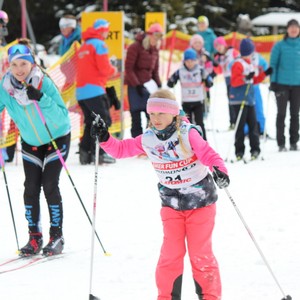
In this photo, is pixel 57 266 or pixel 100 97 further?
pixel 100 97

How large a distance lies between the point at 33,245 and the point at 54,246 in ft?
0.58

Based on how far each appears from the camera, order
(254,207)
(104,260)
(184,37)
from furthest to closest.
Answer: (184,37) < (254,207) < (104,260)

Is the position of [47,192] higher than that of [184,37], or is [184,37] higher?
[47,192]

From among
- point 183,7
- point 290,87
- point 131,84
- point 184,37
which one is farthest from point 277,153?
point 183,7

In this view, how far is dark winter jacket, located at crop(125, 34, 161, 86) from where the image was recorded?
9633 millimetres

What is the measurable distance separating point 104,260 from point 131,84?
492 centimetres

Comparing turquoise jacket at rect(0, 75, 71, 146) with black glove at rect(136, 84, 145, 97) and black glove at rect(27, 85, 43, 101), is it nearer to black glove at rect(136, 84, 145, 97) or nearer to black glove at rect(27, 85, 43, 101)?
black glove at rect(27, 85, 43, 101)

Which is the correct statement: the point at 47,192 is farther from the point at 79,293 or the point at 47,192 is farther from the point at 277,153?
the point at 277,153

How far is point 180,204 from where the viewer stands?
395 cm

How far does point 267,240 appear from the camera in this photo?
5.55 metres

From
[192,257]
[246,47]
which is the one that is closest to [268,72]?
[246,47]

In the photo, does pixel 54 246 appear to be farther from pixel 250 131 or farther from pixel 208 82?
pixel 208 82

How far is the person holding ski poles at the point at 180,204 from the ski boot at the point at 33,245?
5.11 feet

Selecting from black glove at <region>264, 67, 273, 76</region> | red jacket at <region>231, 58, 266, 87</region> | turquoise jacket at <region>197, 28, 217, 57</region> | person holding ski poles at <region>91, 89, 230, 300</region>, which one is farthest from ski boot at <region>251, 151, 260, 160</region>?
turquoise jacket at <region>197, 28, 217, 57</region>
